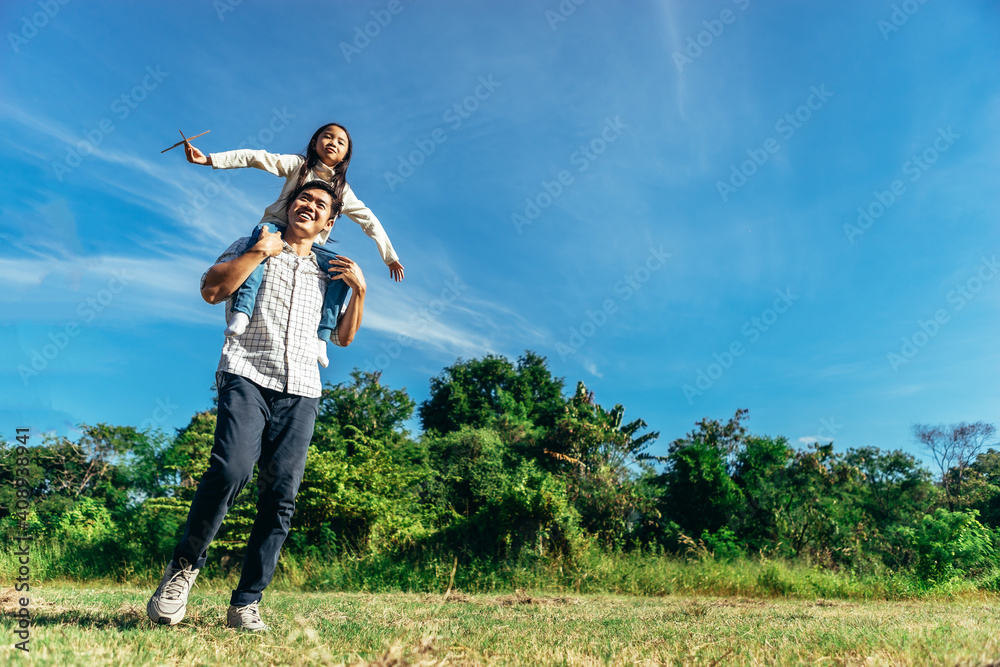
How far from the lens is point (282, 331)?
106 inches

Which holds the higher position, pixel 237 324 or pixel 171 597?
pixel 237 324

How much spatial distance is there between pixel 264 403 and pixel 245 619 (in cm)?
92

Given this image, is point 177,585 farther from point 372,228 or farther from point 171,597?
point 372,228

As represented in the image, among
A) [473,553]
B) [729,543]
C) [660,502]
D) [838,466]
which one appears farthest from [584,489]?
[473,553]

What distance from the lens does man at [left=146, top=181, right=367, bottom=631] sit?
2.44 metres

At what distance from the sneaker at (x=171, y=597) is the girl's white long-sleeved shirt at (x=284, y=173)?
5.54ft

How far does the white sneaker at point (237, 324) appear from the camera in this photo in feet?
8.41

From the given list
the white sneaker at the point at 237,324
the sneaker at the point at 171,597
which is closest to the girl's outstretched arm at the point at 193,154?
the white sneaker at the point at 237,324

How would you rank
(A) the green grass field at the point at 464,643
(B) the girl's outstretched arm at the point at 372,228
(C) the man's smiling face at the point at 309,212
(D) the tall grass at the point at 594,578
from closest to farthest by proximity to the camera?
(A) the green grass field at the point at 464,643, (C) the man's smiling face at the point at 309,212, (B) the girl's outstretched arm at the point at 372,228, (D) the tall grass at the point at 594,578

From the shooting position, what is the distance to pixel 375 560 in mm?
8914

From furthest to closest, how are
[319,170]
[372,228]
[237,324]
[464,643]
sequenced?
1. [372,228]
2. [319,170]
3. [237,324]
4. [464,643]

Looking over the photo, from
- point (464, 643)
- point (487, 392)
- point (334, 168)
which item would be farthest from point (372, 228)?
point (487, 392)

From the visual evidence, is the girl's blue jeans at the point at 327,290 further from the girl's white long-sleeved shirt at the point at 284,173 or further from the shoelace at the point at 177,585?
the shoelace at the point at 177,585

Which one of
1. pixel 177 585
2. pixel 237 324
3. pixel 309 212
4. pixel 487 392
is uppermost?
pixel 487 392
